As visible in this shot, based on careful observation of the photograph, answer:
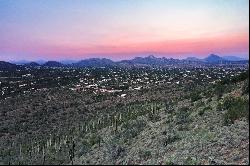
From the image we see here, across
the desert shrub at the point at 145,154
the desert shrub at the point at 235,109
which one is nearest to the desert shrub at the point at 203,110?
the desert shrub at the point at 235,109

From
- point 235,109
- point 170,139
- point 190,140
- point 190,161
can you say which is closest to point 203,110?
point 235,109

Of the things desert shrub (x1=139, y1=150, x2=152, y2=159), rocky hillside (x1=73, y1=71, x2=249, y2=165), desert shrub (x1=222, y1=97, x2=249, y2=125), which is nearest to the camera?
rocky hillside (x1=73, y1=71, x2=249, y2=165)

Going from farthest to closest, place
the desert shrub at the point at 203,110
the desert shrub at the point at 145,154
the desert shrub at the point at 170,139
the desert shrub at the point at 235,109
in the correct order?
the desert shrub at the point at 203,110
the desert shrub at the point at 235,109
the desert shrub at the point at 170,139
the desert shrub at the point at 145,154

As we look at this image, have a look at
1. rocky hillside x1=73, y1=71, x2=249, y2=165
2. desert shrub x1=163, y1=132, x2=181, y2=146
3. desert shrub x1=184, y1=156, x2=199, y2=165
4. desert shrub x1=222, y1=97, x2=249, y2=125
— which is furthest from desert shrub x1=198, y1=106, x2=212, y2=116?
desert shrub x1=184, y1=156, x2=199, y2=165

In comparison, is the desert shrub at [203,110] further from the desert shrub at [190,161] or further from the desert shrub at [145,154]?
the desert shrub at [190,161]

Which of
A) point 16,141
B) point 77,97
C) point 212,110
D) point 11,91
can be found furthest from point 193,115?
point 11,91

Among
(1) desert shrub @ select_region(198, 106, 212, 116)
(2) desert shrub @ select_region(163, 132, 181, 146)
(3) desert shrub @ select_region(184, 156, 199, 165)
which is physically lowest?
(2) desert shrub @ select_region(163, 132, 181, 146)

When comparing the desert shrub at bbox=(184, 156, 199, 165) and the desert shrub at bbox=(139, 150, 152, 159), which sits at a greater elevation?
the desert shrub at bbox=(184, 156, 199, 165)

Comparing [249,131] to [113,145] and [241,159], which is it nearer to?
[241,159]

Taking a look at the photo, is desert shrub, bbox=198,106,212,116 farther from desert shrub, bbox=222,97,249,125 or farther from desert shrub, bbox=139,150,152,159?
desert shrub, bbox=139,150,152,159
